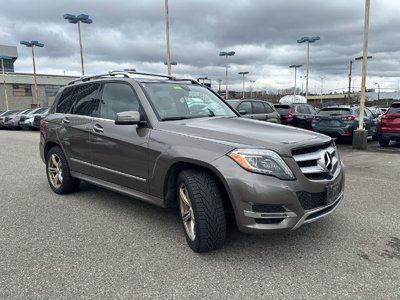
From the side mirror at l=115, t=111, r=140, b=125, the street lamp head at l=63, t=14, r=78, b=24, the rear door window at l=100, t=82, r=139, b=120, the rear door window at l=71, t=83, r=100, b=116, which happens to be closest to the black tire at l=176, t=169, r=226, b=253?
the side mirror at l=115, t=111, r=140, b=125

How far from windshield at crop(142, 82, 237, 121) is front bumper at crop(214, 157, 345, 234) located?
4.04 feet

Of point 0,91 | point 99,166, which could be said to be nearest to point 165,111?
point 99,166

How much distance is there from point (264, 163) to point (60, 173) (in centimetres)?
378

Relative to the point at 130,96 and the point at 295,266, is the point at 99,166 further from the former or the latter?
the point at 295,266

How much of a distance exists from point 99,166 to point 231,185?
2.21m

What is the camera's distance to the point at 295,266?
10.7 ft

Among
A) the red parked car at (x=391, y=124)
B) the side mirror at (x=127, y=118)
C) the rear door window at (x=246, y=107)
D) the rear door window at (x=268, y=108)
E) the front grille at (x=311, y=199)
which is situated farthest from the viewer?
the rear door window at (x=268, y=108)

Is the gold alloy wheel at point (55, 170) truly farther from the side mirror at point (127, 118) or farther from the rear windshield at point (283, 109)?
the rear windshield at point (283, 109)

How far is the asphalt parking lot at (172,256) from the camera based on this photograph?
2.89 metres

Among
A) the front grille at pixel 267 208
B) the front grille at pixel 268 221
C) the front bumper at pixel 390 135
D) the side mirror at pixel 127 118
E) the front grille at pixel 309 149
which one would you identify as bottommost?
the front bumper at pixel 390 135

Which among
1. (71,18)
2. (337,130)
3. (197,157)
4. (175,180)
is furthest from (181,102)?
(71,18)

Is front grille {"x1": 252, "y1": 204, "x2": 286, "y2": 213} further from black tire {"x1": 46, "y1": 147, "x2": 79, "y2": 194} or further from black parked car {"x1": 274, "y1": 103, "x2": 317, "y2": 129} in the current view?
black parked car {"x1": 274, "y1": 103, "x2": 317, "y2": 129}

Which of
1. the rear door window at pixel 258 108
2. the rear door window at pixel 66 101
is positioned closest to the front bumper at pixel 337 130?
the rear door window at pixel 258 108

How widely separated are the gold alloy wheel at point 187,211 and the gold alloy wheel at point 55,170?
9.23 ft
